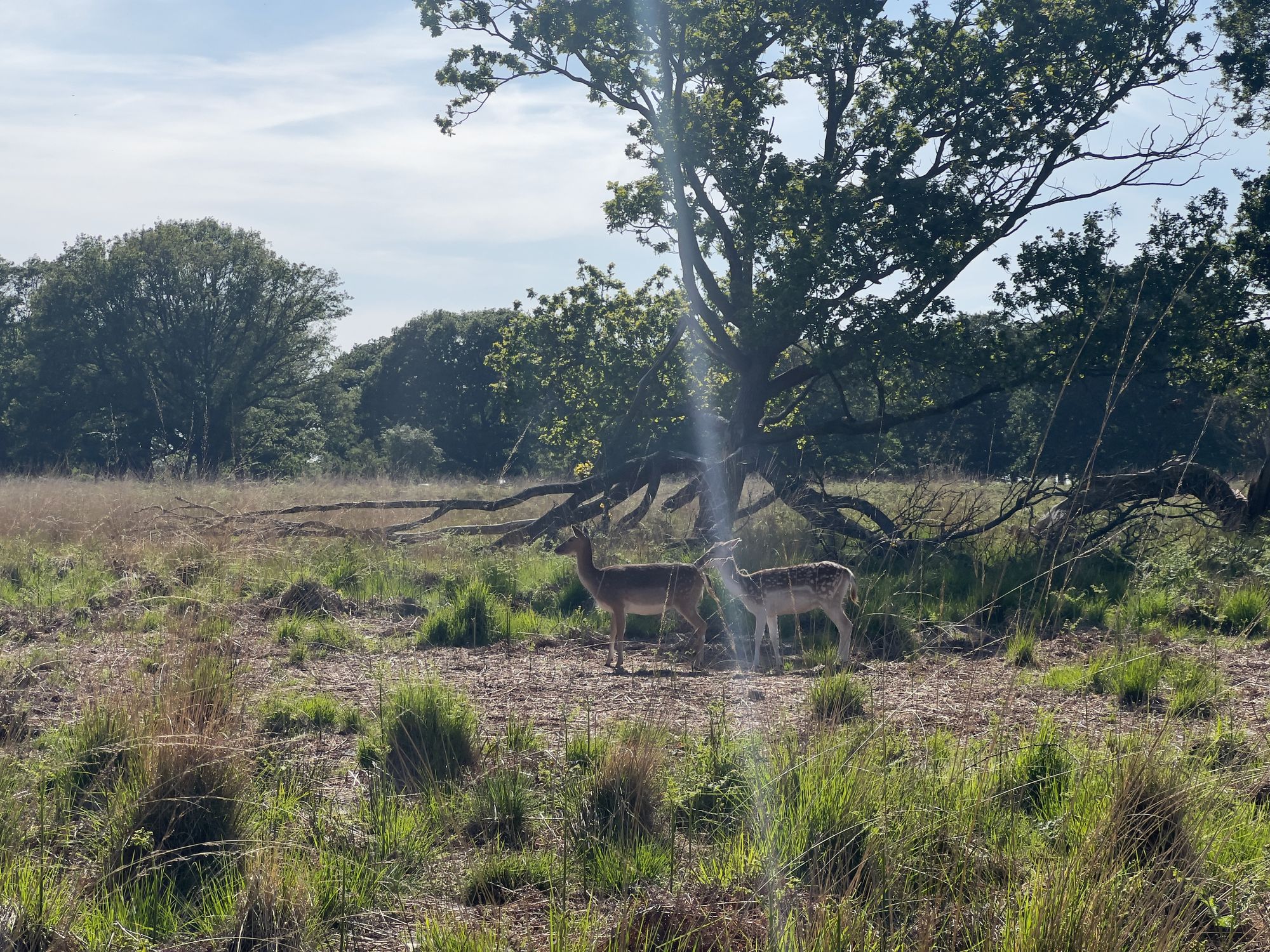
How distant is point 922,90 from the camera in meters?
17.1

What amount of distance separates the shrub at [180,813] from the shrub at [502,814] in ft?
3.36

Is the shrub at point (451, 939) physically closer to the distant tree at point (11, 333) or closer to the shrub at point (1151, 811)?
the shrub at point (1151, 811)

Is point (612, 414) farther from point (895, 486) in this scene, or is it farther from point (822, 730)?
point (822, 730)

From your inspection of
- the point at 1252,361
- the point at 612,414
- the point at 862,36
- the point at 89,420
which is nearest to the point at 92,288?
the point at 89,420

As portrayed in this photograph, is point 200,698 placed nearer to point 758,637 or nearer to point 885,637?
point 758,637

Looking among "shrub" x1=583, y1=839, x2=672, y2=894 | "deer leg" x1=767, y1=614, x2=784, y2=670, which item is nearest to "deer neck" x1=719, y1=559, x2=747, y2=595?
"deer leg" x1=767, y1=614, x2=784, y2=670

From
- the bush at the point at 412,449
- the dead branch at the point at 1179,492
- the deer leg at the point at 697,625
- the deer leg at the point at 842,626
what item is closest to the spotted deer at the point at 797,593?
the deer leg at the point at 842,626

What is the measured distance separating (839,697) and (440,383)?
5459cm

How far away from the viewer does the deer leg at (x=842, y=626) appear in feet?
30.6

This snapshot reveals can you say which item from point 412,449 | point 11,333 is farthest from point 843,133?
point 11,333

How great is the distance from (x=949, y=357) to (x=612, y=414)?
7267 millimetres

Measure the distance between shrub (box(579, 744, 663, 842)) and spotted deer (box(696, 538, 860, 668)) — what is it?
432 cm

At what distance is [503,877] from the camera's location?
4359mm

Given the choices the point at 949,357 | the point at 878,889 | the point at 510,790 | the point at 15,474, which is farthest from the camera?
the point at 15,474
